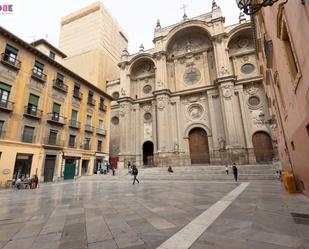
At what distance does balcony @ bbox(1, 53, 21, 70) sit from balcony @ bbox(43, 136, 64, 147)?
681 centimetres

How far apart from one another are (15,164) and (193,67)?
2471cm

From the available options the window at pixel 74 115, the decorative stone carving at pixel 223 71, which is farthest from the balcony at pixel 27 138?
the decorative stone carving at pixel 223 71

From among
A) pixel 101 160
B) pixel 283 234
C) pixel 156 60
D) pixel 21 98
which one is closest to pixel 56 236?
pixel 283 234

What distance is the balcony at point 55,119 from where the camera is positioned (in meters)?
18.6

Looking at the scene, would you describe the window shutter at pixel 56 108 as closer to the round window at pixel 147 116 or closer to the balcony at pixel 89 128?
the balcony at pixel 89 128

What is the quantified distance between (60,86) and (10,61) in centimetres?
501

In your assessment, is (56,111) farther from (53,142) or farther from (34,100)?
(53,142)

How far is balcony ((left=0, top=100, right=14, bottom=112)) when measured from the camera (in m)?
14.8

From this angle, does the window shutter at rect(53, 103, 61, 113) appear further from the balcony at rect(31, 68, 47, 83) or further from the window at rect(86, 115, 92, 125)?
the window at rect(86, 115, 92, 125)

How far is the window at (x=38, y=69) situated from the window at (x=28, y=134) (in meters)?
5.31

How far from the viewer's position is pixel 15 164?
15453 mm

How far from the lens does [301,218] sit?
446cm

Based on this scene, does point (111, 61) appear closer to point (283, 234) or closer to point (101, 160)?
point (101, 160)

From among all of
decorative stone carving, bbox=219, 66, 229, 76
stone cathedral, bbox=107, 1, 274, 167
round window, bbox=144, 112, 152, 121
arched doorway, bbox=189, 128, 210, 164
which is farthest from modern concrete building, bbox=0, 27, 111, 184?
decorative stone carving, bbox=219, 66, 229, 76
